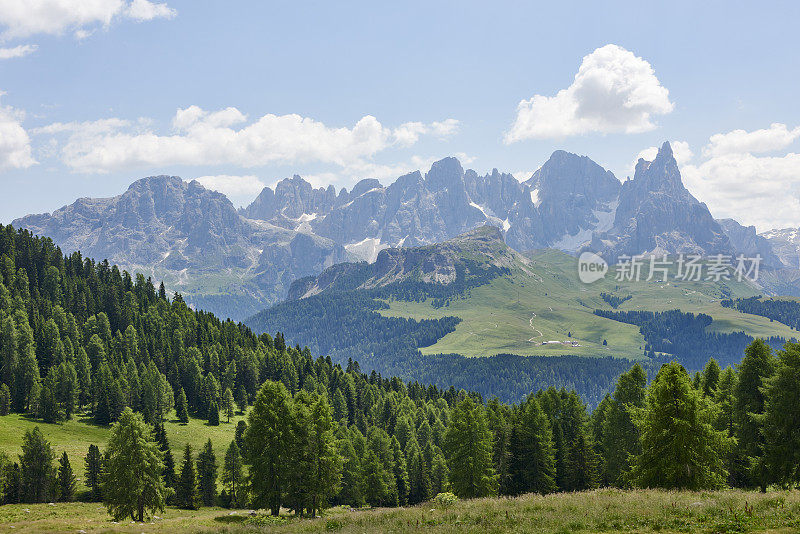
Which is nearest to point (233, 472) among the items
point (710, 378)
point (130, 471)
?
point (130, 471)

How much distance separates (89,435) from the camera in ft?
363

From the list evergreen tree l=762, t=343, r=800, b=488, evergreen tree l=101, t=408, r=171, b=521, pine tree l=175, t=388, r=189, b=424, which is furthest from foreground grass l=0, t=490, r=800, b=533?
pine tree l=175, t=388, r=189, b=424

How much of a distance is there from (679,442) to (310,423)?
35.1m

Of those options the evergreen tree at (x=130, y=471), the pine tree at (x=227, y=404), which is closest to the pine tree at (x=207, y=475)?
the evergreen tree at (x=130, y=471)

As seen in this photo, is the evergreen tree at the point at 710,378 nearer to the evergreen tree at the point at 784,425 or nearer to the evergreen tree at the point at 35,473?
the evergreen tree at the point at 784,425

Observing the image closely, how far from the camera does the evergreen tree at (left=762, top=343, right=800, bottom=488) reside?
4475cm

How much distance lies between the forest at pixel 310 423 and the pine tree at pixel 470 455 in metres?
0.17

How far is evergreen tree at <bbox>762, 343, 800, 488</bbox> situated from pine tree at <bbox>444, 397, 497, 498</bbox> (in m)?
29.3

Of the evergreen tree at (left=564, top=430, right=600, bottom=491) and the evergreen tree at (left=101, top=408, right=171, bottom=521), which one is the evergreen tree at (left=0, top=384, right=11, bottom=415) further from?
the evergreen tree at (left=564, top=430, right=600, bottom=491)

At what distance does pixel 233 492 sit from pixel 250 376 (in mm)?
74040

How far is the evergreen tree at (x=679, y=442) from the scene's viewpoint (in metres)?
42.9

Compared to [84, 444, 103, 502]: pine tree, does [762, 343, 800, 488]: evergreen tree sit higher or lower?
higher

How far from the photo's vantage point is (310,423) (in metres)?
57.6

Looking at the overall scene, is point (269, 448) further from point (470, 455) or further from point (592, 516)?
point (592, 516)
